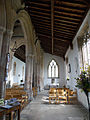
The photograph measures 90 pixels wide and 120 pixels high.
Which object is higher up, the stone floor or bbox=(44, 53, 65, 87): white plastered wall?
bbox=(44, 53, 65, 87): white plastered wall

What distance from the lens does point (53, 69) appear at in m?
14.0

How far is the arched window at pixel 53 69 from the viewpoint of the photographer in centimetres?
1384

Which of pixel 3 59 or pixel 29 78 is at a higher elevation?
pixel 3 59

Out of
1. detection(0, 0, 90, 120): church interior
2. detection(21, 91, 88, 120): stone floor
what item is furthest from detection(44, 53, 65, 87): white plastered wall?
detection(21, 91, 88, 120): stone floor

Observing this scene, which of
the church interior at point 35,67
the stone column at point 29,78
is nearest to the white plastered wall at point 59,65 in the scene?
the church interior at point 35,67

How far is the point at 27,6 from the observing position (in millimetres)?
5328

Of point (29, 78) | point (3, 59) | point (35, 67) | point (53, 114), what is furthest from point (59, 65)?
point (3, 59)

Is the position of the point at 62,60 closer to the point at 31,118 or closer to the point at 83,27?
the point at 83,27

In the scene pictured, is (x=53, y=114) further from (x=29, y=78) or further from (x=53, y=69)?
(x=53, y=69)

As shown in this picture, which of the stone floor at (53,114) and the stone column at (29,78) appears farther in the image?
the stone column at (29,78)

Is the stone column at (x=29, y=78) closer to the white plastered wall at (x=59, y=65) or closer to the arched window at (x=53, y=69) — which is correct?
the white plastered wall at (x=59, y=65)

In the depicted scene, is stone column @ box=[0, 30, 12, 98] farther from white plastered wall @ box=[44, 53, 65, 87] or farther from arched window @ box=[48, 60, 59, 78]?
arched window @ box=[48, 60, 59, 78]

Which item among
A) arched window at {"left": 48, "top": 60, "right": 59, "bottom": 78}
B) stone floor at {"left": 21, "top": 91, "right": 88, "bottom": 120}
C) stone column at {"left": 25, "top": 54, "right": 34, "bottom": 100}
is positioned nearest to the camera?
stone floor at {"left": 21, "top": 91, "right": 88, "bottom": 120}

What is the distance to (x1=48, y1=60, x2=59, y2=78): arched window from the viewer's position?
13.8 meters
